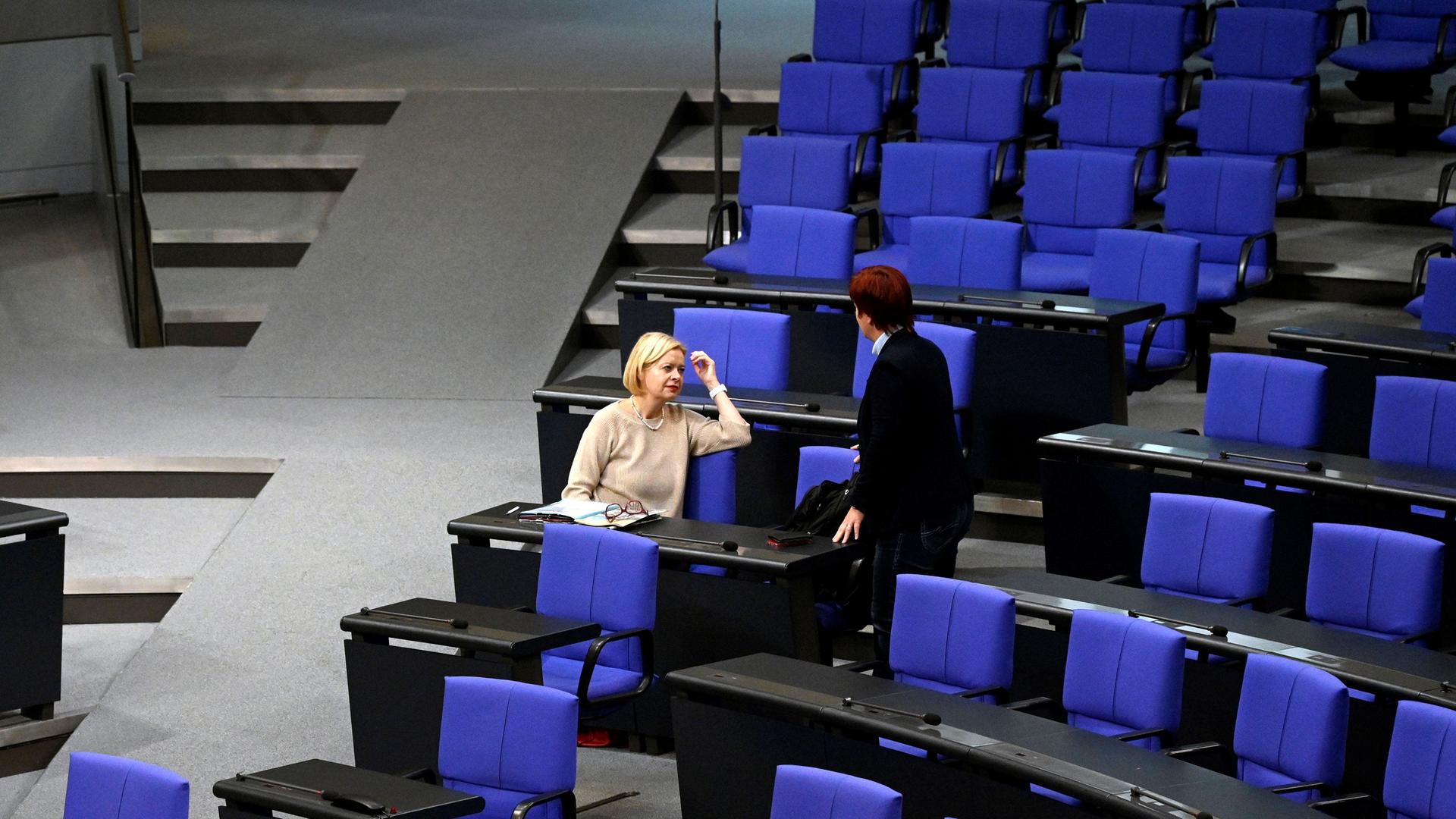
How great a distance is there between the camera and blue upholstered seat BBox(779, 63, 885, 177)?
26.7 feet

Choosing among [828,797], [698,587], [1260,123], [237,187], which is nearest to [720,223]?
[1260,123]

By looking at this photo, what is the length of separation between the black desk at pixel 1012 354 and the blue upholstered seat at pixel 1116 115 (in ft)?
5.83

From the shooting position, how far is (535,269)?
8.27m

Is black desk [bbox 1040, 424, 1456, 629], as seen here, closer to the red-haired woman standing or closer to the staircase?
the red-haired woman standing

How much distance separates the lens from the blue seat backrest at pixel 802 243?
6887mm

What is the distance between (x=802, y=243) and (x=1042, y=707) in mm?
3093

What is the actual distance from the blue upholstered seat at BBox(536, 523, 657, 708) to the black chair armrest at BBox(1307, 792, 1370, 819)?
170cm

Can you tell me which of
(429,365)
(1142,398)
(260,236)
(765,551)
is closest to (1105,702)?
(765,551)

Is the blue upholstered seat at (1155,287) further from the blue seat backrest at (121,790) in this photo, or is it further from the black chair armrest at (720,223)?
the blue seat backrest at (121,790)

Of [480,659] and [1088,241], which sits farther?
[1088,241]

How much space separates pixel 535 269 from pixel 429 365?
772mm

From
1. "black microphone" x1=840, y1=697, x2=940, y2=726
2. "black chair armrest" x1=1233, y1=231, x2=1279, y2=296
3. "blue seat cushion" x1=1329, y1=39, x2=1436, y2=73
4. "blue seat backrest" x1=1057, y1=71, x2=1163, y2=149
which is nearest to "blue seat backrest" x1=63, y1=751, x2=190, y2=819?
"black microphone" x1=840, y1=697, x2=940, y2=726

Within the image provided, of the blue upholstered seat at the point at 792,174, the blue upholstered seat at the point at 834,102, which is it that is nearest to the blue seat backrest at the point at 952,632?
the blue upholstered seat at the point at 792,174

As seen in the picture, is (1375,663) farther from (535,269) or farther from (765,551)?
(535,269)
